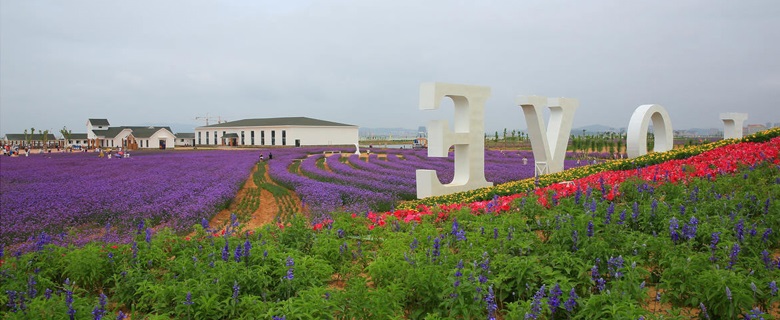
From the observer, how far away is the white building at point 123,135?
72.1 meters

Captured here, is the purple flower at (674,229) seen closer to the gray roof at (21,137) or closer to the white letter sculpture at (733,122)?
the white letter sculpture at (733,122)

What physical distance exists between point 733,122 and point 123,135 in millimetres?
75785

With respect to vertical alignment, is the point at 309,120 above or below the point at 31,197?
above

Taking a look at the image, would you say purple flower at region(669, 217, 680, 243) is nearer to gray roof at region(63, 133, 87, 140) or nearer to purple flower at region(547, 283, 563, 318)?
purple flower at region(547, 283, 563, 318)

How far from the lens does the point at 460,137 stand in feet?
40.1

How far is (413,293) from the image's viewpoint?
11.3 ft

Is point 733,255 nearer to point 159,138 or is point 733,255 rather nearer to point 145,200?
point 145,200

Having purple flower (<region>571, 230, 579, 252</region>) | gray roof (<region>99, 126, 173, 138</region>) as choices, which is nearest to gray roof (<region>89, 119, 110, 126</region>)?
gray roof (<region>99, 126, 173, 138</region>)

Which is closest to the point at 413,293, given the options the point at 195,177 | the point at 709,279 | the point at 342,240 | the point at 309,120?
the point at 342,240

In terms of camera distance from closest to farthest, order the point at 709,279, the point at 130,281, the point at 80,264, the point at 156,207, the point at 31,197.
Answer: the point at 709,279 → the point at 130,281 → the point at 80,264 → the point at 156,207 → the point at 31,197

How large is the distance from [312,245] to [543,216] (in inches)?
87.9

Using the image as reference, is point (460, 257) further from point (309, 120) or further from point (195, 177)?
point (309, 120)

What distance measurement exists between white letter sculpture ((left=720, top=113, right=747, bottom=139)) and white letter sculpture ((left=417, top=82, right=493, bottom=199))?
10814 mm

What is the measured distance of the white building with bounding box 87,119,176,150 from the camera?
2840 inches
